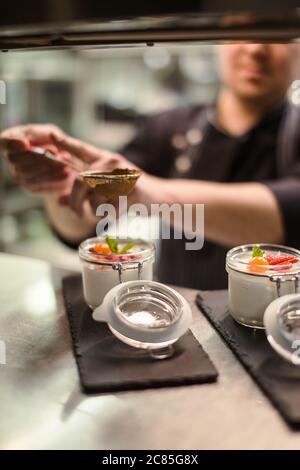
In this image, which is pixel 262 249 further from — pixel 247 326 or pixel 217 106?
pixel 217 106

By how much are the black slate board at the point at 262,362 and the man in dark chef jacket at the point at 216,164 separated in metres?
0.38

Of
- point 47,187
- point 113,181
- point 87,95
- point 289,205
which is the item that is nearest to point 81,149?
point 47,187

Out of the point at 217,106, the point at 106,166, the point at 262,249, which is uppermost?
the point at 217,106

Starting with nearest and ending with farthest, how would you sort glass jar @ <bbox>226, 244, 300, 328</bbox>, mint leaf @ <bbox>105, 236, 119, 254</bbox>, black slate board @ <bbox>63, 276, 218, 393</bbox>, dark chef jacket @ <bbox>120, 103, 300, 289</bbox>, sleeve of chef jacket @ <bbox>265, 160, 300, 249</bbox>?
1. black slate board @ <bbox>63, 276, 218, 393</bbox>
2. glass jar @ <bbox>226, 244, 300, 328</bbox>
3. mint leaf @ <bbox>105, 236, 119, 254</bbox>
4. sleeve of chef jacket @ <bbox>265, 160, 300, 249</bbox>
5. dark chef jacket @ <bbox>120, 103, 300, 289</bbox>

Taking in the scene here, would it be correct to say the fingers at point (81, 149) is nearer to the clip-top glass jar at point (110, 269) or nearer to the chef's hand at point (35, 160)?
the chef's hand at point (35, 160)

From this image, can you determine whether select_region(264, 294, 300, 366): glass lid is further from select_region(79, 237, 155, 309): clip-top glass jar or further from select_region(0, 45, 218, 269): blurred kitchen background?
select_region(0, 45, 218, 269): blurred kitchen background

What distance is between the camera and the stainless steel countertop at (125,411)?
0.67 metres

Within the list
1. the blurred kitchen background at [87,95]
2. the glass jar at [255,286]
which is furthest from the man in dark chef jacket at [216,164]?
the blurred kitchen background at [87,95]

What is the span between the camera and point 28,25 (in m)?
0.75

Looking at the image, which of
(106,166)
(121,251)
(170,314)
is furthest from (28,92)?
(170,314)

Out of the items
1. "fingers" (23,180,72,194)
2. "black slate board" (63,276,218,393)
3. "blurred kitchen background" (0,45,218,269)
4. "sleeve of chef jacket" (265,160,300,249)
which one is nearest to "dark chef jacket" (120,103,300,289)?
"sleeve of chef jacket" (265,160,300,249)

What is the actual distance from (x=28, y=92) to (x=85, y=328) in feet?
8.17

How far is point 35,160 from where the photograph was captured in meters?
1.25

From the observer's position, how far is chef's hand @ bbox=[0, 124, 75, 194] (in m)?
1.20
